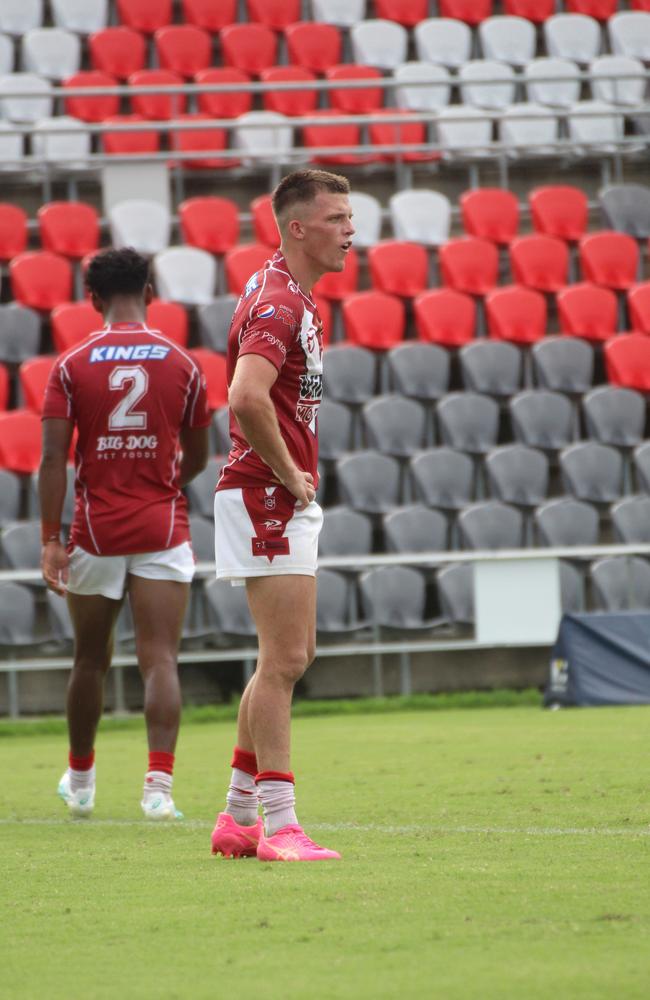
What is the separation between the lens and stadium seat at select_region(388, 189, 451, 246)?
47.1 feet

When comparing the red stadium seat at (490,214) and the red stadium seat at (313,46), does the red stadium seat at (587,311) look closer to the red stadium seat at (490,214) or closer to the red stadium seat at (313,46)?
the red stadium seat at (490,214)

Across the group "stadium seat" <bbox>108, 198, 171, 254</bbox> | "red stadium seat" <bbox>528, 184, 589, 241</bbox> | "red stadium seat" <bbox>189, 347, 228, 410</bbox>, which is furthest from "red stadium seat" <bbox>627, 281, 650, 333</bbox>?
"stadium seat" <bbox>108, 198, 171, 254</bbox>

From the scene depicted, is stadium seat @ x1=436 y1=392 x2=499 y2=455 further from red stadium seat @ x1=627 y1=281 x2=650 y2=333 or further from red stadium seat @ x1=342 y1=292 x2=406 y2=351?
red stadium seat @ x1=627 y1=281 x2=650 y2=333

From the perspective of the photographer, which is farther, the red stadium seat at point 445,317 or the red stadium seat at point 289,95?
the red stadium seat at point 289,95

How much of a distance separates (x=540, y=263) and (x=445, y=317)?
49.1 inches

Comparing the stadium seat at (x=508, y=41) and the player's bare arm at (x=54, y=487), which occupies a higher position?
the stadium seat at (x=508, y=41)

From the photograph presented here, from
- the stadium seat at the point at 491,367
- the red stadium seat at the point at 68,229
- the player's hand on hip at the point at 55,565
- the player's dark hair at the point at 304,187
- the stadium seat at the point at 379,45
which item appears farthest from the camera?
the stadium seat at the point at 379,45

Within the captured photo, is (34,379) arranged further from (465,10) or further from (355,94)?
(465,10)

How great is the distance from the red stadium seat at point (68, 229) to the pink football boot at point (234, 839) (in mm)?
10517

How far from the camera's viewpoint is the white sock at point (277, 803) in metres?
4.04

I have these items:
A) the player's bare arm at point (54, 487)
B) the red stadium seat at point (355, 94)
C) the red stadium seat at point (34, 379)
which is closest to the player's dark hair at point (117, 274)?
the player's bare arm at point (54, 487)

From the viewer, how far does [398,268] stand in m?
13.9

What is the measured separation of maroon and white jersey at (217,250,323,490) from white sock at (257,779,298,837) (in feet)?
2.55

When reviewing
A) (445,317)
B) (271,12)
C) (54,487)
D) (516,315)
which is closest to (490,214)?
(516,315)
